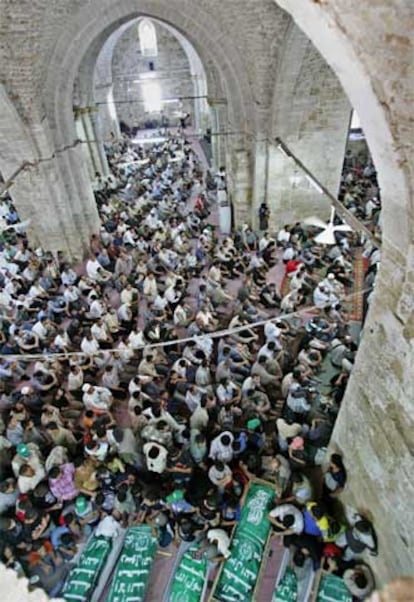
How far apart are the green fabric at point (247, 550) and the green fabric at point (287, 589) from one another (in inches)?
10.3

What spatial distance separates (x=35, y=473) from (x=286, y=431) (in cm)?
320

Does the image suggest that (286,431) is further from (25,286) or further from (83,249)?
(83,249)

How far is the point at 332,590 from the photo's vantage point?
4.48 meters

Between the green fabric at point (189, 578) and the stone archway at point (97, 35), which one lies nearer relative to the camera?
the green fabric at point (189, 578)

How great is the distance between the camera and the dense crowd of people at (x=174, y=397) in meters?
4.92

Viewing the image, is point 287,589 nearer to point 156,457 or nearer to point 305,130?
point 156,457

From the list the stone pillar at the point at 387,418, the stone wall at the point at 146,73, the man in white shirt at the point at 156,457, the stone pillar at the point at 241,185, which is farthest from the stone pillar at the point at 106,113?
the stone pillar at the point at 387,418

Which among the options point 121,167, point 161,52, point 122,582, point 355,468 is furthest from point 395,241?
point 161,52

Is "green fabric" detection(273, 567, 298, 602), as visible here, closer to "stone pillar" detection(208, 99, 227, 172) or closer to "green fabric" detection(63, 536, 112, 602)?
"green fabric" detection(63, 536, 112, 602)

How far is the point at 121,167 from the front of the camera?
1808cm

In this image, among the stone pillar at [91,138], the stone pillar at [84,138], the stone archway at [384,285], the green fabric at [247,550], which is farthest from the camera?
the stone pillar at [91,138]

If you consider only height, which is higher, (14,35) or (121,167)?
(14,35)

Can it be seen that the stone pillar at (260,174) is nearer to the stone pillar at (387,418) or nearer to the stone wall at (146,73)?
the stone pillar at (387,418)

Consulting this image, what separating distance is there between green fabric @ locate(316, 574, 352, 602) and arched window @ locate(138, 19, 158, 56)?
91.1 ft
